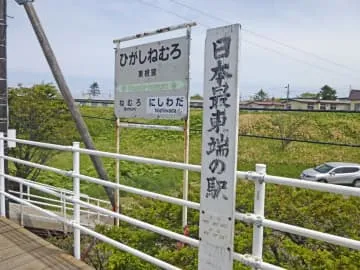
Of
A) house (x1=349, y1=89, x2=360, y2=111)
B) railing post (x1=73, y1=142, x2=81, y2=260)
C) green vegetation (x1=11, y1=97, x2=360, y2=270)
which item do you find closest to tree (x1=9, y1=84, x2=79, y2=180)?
green vegetation (x1=11, y1=97, x2=360, y2=270)

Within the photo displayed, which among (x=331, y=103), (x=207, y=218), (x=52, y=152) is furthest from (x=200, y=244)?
(x=331, y=103)

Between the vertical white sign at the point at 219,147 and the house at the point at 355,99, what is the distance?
4248cm

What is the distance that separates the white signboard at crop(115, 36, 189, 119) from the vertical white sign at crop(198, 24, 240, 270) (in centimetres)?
193

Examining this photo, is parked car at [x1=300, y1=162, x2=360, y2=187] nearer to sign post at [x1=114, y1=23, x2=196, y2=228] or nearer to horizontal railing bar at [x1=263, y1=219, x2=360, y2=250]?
sign post at [x1=114, y1=23, x2=196, y2=228]

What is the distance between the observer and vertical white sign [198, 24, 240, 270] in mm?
1599

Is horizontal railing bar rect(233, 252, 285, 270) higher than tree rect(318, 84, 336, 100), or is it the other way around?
tree rect(318, 84, 336, 100)

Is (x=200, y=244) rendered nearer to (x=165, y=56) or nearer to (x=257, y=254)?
(x=257, y=254)

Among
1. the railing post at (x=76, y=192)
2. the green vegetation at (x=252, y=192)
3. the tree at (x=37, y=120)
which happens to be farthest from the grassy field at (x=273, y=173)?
the tree at (x=37, y=120)

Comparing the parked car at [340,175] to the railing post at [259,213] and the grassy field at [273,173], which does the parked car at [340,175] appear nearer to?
the grassy field at [273,173]

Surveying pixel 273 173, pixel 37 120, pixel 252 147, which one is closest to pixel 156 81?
pixel 37 120

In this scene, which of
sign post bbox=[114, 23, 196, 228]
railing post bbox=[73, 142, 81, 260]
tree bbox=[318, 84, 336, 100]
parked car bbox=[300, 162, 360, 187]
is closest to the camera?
railing post bbox=[73, 142, 81, 260]

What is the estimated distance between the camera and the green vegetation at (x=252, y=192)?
317 centimetres

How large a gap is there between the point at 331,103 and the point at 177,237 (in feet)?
137

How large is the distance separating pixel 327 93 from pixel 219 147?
159ft
